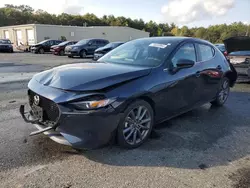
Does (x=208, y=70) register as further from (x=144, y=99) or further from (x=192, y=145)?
(x=144, y=99)

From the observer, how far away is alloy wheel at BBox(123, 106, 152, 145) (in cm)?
352

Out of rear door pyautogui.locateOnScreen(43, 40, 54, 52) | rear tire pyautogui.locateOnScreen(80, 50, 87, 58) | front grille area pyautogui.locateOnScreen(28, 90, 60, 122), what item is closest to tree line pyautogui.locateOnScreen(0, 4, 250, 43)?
rear door pyautogui.locateOnScreen(43, 40, 54, 52)

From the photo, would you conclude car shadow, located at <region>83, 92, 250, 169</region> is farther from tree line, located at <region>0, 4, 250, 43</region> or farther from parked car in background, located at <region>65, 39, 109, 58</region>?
tree line, located at <region>0, 4, 250, 43</region>

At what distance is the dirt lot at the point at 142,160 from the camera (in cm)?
285

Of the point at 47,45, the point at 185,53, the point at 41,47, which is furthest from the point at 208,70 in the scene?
the point at 47,45

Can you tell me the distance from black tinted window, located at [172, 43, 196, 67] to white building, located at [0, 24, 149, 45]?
1356 inches

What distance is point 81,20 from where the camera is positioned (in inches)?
2623

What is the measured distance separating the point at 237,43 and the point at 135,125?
6.37 meters

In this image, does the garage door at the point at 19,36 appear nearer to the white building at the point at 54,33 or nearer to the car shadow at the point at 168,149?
the white building at the point at 54,33

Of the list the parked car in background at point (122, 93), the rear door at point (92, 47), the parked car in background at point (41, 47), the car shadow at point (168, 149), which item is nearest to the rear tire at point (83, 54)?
the rear door at point (92, 47)

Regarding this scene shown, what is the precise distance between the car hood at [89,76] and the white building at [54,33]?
114 feet

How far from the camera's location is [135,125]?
3.62 metres

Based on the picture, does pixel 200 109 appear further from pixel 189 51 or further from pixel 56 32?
pixel 56 32

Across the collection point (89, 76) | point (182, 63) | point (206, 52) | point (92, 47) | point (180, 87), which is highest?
point (206, 52)
